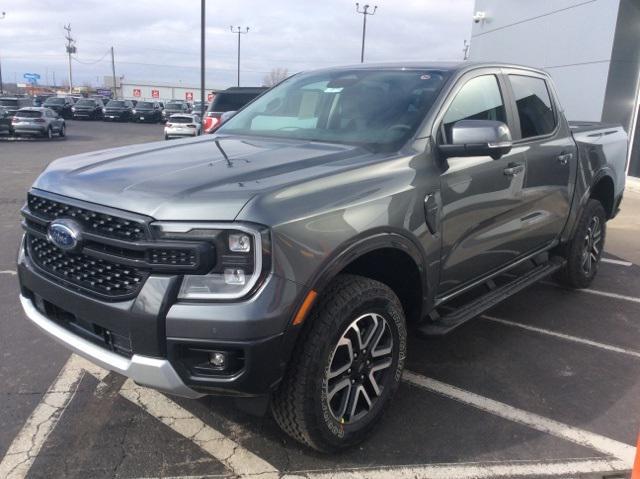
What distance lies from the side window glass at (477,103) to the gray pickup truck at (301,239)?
0.05 feet

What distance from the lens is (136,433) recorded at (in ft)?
9.87

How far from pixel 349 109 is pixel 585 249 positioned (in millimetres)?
2977

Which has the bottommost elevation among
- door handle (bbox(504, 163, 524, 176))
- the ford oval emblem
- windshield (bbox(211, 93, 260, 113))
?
the ford oval emblem

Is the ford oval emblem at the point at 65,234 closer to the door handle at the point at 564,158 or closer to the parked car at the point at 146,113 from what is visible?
the door handle at the point at 564,158

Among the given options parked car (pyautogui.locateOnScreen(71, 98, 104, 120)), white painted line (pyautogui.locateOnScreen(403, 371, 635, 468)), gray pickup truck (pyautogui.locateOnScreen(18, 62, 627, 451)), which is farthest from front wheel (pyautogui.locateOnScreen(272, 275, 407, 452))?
parked car (pyautogui.locateOnScreen(71, 98, 104, 120))

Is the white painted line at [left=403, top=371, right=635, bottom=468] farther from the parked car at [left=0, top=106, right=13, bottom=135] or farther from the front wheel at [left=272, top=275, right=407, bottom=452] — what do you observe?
the parked car at [left=0, top=106, right=13, bottom=135]

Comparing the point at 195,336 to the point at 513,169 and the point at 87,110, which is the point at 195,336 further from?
the point at 87,110

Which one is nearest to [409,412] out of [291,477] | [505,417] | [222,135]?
[505,417]

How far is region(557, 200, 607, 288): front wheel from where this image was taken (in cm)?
511

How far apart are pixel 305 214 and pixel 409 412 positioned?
1.48m

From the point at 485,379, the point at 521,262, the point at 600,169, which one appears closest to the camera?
the point at 485,379

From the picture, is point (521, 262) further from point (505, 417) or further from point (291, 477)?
point (291, 477)

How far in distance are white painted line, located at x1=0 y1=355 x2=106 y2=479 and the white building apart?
496 inches

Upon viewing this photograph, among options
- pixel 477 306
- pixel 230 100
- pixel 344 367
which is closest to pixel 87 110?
pixel 230 100
